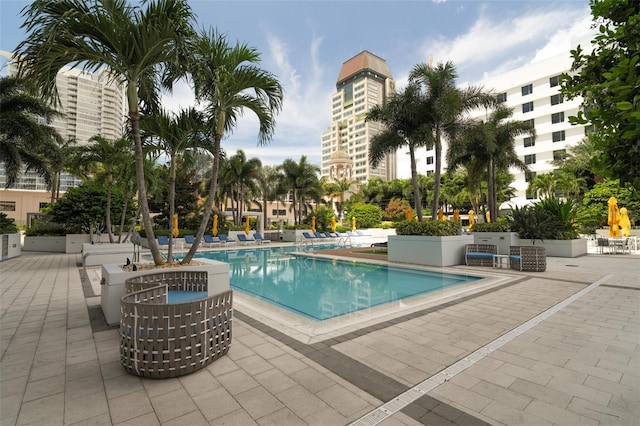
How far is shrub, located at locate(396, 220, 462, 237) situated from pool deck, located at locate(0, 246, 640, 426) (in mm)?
6121

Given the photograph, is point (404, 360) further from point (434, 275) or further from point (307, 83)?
point (307, 83)

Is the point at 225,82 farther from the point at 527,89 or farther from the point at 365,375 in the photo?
the point at 527,89

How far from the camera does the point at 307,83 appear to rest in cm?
2398

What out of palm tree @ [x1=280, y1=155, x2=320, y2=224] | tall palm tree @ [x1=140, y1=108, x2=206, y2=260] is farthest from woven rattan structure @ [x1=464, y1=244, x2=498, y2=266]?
palm tree @ [x1=280, y1=155, x2=320, y2=224]

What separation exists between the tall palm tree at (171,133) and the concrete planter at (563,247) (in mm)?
14603

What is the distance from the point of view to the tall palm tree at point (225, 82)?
5.72 m

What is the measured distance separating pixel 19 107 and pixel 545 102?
172 feet

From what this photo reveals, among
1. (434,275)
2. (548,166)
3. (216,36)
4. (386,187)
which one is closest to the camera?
(216,36)

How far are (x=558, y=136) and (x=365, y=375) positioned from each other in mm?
49154

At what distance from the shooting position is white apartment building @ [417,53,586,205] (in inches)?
1512

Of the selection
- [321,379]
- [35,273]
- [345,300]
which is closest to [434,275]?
[345,300]

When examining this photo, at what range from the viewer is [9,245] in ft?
47.6

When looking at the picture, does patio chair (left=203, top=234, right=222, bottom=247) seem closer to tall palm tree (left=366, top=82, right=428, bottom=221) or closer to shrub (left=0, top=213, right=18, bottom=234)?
shrub (left=0, top=213, right=18, bottom=234)

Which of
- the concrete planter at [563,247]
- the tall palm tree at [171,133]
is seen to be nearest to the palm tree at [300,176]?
the concrete planter at [563,247]
